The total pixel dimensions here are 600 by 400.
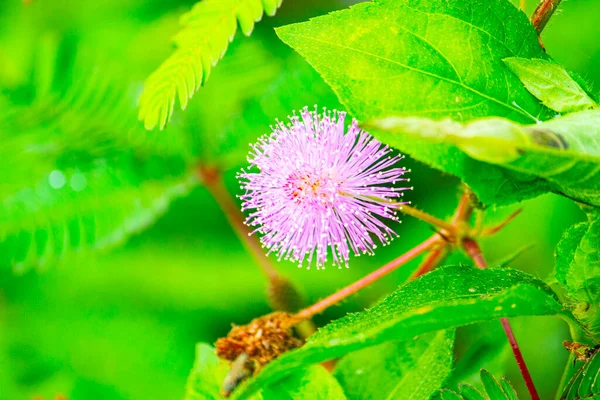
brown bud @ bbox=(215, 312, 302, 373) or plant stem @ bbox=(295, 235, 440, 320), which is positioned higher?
plant stem @ bbox=(295, 235, 440, 320)

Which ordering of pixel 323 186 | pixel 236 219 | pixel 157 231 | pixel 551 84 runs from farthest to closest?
1. pixel 157 231
2. pixel 236 219
3. pixel 323 186
4. pixel 551 84

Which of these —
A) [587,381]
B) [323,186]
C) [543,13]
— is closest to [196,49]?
[323,186]

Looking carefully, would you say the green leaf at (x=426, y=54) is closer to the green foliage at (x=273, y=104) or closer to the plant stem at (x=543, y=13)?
the plant stem at (x=543, y=13)

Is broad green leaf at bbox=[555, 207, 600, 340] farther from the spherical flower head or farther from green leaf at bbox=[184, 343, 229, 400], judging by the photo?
green leaf at bbox=[184, 343, 229, 400]

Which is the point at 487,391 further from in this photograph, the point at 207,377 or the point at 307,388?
the point at 207,377

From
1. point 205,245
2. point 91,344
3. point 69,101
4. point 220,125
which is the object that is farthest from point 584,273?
point 91,344

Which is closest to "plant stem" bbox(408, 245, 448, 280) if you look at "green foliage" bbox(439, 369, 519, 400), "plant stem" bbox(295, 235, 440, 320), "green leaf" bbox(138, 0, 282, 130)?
"plant stem" bbox(295, 235, 440, 320)

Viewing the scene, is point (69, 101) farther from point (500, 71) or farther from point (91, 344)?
point (500, 71)
